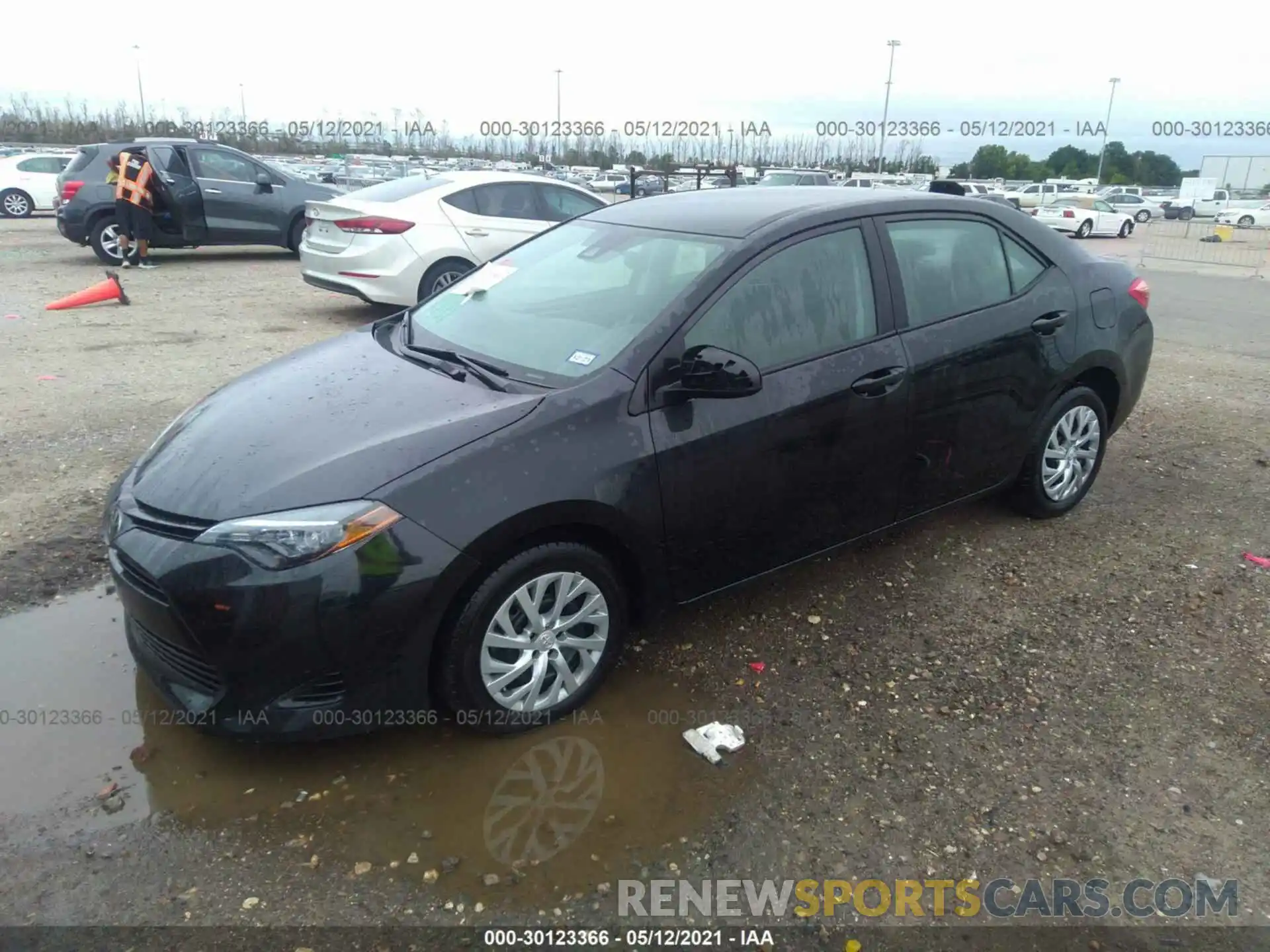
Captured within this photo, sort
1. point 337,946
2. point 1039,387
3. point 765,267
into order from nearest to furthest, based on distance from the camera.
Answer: point 337,946
point 765,267
point 1039,387

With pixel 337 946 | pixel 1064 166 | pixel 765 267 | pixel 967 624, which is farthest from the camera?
pixel 1064 166

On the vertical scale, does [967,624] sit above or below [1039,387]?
below

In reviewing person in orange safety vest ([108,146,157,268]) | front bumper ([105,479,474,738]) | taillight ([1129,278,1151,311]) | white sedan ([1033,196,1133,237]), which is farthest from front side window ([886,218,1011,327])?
white sedan ([1033,196,1133,237])

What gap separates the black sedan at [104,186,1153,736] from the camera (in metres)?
2.63

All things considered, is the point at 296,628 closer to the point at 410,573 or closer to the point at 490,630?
the point at 410,573

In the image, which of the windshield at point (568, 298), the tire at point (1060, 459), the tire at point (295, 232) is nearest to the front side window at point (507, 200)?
the windshield at point (568, 298)

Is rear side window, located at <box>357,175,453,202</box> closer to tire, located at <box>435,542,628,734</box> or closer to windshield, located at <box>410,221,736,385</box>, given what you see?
windshield, located at <box>410,221,736,385</box>

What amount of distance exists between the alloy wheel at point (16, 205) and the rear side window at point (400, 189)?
16284 mm

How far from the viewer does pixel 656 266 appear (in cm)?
357

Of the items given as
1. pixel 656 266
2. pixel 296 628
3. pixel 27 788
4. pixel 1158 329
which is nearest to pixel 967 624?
pixel 656 266

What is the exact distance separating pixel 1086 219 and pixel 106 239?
27725 mm

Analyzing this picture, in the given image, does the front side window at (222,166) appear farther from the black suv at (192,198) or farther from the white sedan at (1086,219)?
the white sedan at (1086,219)

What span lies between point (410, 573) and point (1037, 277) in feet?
10.9

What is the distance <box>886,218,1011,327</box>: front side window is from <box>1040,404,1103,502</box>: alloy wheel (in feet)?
2.72
